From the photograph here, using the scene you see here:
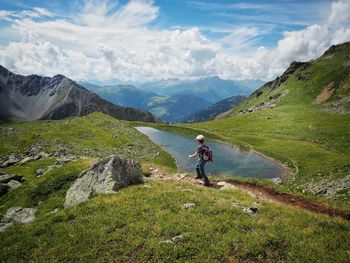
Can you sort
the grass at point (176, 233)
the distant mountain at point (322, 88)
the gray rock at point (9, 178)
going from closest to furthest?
1. the grass at point (176, 233)
2. the gray rock at point (9, 178)
3. the distant mountain at point (322, 88)

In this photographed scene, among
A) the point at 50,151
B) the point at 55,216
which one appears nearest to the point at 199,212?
the point at 55,216

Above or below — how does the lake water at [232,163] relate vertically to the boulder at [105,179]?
below

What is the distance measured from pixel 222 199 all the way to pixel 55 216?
1189cm

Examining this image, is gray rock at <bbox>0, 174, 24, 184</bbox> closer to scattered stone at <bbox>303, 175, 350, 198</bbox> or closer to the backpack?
the backpack

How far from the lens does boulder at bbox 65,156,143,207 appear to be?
2499 cm

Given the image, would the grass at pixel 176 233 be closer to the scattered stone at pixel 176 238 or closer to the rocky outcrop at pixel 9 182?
the scattered stone at pixel 176 238

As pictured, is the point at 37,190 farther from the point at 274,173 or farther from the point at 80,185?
the point at 274,173

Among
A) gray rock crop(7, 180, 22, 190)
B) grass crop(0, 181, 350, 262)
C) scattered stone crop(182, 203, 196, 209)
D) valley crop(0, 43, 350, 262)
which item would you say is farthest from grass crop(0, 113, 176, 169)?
scattered stone crop(182, 203, 196, 209)

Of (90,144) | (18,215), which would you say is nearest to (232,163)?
(90,144)

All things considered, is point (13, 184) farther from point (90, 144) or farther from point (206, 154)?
point (90, 144)

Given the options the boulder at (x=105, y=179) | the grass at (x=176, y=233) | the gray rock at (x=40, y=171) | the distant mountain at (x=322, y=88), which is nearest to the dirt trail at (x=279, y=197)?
the grass at (x=176, y=233)

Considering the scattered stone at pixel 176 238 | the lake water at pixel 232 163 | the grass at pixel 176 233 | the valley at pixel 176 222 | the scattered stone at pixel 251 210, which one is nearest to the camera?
the grass at pixel 176 233

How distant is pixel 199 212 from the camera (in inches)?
759

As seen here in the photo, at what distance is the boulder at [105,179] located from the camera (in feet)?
82.0
